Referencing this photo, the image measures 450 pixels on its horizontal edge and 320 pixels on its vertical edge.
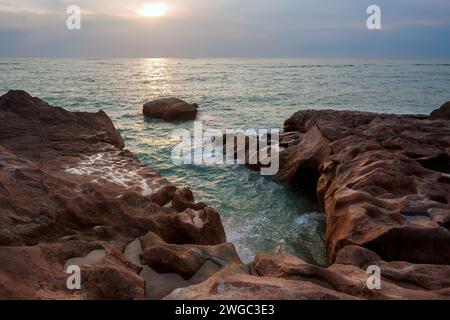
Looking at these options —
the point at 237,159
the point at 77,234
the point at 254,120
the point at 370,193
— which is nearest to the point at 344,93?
the point at 254,120

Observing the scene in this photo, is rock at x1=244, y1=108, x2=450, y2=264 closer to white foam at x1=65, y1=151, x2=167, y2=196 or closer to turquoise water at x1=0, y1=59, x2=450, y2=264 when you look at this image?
turquoise water at x1=0, y1=59, x2=450, y2=264

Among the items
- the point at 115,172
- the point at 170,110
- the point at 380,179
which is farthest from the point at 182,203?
the point at 170,110

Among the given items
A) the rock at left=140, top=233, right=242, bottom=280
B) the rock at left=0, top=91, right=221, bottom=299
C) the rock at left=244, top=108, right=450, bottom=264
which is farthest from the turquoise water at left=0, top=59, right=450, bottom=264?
the rock at left=140, top=233, right=242, bottom=280

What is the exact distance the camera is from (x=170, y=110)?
1049 inches

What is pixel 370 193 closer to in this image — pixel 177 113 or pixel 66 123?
pixel 66 123

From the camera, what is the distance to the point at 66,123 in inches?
484

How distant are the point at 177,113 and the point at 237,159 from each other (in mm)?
11743

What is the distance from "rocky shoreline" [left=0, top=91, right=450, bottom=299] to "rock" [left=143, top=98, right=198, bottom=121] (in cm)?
1522

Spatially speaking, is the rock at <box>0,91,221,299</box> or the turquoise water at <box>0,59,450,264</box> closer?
the rock at <box>0,91,221,299</box>

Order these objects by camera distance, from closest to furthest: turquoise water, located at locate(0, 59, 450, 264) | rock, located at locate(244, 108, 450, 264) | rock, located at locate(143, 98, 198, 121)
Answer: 1. rock, located at locate(244, 108, 450, 264)
2. turquoise water, located at locate(0, 59, 450, 264)
3. rock, located at locate(143, 98, 198, 121)

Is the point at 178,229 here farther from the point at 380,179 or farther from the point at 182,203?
the point at 380,179

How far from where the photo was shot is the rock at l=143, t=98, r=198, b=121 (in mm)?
26672

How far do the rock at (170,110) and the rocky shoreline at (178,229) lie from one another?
49.9 ft
